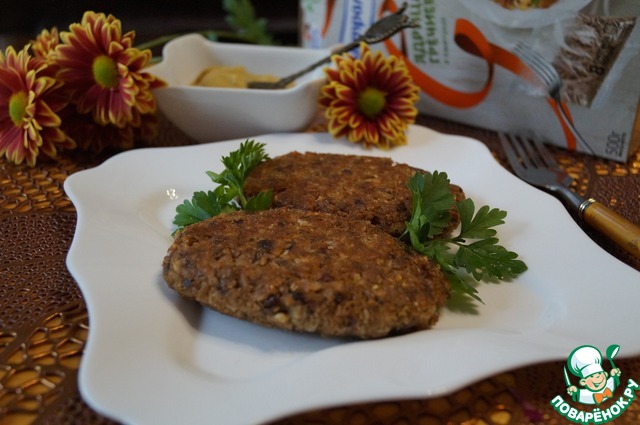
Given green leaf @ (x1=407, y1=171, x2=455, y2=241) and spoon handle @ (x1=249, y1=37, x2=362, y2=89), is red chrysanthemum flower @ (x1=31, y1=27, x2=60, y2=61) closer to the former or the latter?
spoon handle @ (x1=249, y1=37, x2=362, y2=89)

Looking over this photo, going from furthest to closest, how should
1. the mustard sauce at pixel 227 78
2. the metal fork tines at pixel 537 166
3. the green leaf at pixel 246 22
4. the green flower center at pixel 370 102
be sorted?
the green leaf at pixel 246 22, the mustard sauce at pixel 227 78, the green flower center at pixel 370 102, the metal fork tines at pixel 537 166

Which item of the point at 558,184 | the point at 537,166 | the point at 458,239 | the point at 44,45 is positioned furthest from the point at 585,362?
the point at 44,45

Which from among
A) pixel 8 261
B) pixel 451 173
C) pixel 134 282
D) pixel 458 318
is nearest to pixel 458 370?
pixel 458 318

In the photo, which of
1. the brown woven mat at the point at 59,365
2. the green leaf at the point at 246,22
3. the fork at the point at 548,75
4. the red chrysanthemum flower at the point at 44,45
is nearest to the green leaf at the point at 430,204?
the brown woven mat at the point at 59,365

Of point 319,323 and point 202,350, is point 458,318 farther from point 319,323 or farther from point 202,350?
point 202,350

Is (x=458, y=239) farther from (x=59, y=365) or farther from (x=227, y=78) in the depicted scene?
(x=227, y=78)

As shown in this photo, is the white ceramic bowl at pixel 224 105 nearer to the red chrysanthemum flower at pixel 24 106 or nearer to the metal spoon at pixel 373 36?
the metal spoon at pixel 373 36

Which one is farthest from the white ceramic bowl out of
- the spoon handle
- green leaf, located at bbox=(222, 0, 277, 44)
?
green leaf, located at bbox=(222, 0, 277, 44)
